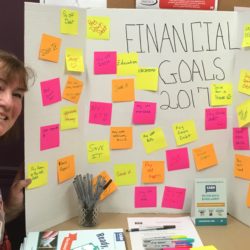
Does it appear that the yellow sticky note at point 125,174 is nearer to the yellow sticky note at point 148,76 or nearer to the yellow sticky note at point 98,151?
the yellow sticky note at point 98,151

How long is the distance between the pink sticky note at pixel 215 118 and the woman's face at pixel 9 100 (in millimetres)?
662

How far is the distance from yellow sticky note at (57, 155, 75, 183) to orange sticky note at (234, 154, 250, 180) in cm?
59

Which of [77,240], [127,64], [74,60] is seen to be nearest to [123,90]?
[127,64]

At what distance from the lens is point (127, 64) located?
1365 millimetres

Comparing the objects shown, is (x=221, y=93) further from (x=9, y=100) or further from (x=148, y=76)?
(x=9, y=100)

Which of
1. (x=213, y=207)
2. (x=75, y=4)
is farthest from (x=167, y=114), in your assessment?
(x=75, y=4)

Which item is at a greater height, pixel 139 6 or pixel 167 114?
pixel 139 6

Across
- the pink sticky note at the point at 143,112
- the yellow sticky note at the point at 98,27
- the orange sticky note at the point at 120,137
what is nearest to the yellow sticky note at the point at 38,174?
the orange sticky note at the point at 120,137

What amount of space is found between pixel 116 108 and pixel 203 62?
13.9 inches

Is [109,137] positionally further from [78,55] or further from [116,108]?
[78,55]

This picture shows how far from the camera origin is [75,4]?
4.50 feet

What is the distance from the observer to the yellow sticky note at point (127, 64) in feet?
4.47

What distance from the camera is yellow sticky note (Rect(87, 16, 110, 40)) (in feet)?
4.37

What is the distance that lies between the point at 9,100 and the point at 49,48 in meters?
A: 0.24
